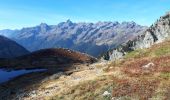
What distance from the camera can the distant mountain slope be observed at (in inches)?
4984

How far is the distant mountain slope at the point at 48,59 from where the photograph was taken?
126594mm

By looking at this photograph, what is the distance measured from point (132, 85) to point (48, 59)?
9905 centimetres

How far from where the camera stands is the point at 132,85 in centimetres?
4172

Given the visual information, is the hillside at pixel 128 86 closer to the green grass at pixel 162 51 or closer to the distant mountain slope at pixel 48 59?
the green grass at pixel 162 51

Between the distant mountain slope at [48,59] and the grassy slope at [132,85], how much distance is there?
2911 inches

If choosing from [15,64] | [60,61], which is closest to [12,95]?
[15,64]

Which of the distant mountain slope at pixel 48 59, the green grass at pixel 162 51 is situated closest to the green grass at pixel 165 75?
the green grass at pixel 162 51

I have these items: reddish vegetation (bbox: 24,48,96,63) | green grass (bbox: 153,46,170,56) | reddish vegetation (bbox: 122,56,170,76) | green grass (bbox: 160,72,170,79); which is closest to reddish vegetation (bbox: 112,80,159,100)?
green grass (bbox: 160,72,170,79)

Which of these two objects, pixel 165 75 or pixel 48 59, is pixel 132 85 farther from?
pixel 48 59

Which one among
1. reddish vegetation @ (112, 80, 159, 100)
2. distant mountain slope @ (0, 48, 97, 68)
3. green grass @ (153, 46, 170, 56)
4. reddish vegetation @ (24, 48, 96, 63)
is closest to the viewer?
reddish vegetation @ (112, 80, 159, 100)

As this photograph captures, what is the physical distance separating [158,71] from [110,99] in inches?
421

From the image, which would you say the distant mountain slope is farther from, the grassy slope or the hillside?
the grassy slope

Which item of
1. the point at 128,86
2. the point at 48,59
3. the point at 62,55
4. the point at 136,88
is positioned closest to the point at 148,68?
the point at 128,86

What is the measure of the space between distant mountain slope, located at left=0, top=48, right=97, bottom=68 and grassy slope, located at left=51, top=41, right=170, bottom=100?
243 feet
